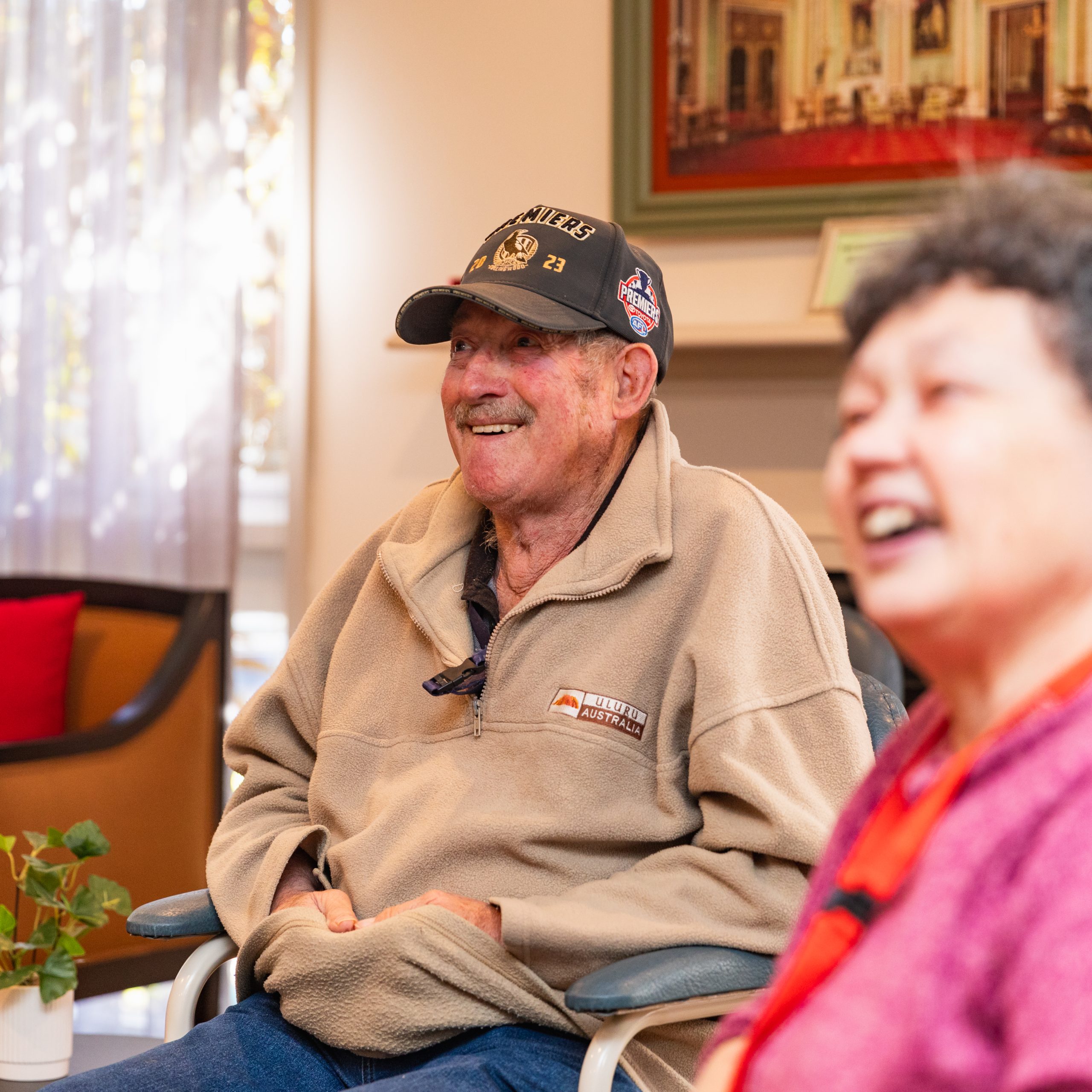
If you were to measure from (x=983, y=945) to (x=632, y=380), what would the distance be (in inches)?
43.8

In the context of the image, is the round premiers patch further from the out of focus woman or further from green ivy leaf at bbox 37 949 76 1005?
green ivy leaf at bbox 37 949 76 1005

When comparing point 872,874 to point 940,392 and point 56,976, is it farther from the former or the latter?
point 56,976

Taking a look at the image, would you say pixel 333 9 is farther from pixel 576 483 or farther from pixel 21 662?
pixel 576 483

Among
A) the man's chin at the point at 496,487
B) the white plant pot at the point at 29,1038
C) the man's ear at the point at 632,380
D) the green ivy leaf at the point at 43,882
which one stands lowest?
the white plant pot at the point at 29,1038

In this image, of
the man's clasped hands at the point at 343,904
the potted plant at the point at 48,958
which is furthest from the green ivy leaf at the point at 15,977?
the man's clasped hands at the point at 343,904

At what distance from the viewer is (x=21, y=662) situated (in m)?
2.84

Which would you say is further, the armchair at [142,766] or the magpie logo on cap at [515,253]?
the armchair at [142,766]

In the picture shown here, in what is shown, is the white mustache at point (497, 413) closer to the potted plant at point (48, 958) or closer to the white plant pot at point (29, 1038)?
the potted plant at point (48, 958)

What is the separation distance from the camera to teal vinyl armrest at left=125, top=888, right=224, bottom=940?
4.69ft

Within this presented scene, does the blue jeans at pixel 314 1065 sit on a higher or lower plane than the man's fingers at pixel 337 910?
lower

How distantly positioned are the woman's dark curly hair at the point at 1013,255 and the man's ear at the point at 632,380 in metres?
0.90

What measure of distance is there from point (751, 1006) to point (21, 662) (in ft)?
8.14

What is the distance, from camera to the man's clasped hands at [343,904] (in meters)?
1.34

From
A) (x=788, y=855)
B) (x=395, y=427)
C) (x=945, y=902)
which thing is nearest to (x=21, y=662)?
(x=395, y=427)
